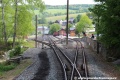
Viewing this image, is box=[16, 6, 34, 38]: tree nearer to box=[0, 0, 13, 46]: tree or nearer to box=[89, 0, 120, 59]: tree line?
box=[0, 0, 13, 46]: tree

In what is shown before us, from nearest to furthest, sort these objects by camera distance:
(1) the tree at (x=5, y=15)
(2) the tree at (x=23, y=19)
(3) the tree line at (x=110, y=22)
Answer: (3) the tree line at (x=110, y=22), (1) the tree at (x=5, y=15), (2) the tree at (x=23, y=19)

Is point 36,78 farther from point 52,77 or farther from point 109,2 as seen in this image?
point 109,2

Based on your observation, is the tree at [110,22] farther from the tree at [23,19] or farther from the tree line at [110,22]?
the tree at [23,19]

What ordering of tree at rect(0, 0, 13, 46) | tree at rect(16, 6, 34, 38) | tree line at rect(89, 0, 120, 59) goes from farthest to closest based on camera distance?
1. tree at rect(16, 6, 34, 38)
2. tree at rect(0, 0, 13, 46)
3. tree line at rect(89, 0, 120, 59)

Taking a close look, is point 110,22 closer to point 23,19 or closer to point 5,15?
point 23,19

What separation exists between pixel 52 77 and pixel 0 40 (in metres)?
39.4

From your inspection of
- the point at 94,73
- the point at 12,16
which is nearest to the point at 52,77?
the point at 94,73

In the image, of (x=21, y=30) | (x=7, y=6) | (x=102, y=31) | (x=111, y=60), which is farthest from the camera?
(x=21, y=30)

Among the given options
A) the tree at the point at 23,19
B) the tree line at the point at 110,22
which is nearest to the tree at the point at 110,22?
the tree line at the point at 110,22

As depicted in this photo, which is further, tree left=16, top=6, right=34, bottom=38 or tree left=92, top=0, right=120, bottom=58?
tree left=16, top=6, right=34, bottom=38

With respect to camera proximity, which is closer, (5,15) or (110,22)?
(110,22)

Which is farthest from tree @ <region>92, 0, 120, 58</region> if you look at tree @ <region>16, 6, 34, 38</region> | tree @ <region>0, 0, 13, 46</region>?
tree @ <region>0, 0, 13, 46</region>

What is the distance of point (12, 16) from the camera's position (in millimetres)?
47938

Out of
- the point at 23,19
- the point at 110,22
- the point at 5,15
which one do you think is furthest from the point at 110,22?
the point at 5,15
